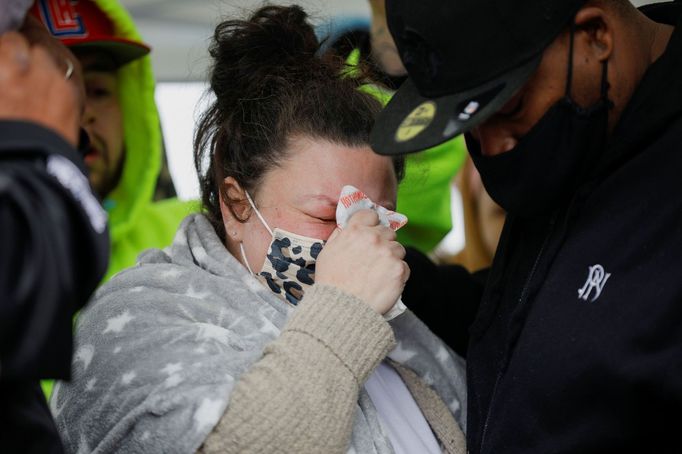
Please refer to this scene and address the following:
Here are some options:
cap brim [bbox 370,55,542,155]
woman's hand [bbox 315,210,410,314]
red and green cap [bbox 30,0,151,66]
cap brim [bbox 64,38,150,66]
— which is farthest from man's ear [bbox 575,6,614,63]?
cap brim [bbox 64,38,150,66]

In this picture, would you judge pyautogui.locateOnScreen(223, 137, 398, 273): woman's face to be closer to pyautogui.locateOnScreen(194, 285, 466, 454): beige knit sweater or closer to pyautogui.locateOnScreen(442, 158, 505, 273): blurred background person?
pyautogui.locateOnScreen(194, 285, 466, 454): beige knit sweater

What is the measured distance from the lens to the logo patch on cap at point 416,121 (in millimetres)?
1435

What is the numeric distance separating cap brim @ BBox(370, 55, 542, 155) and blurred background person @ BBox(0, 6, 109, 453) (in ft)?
1.73

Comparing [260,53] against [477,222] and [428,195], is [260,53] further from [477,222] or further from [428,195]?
[477,222]

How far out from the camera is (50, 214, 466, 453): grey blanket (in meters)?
1.45

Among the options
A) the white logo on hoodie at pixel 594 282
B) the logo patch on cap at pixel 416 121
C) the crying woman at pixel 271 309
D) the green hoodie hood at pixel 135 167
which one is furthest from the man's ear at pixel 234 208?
the green hoodie hood at pixel 135 167

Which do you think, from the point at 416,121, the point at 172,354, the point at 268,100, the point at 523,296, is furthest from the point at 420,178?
the point at 172,354

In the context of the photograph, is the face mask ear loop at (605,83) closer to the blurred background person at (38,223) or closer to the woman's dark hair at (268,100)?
the woman's dark hair at (268,100)

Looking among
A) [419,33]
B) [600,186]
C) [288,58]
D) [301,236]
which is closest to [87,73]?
[288,58]

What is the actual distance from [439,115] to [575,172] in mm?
259

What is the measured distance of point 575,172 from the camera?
1.49 meters

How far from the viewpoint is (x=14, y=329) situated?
0.96 meters

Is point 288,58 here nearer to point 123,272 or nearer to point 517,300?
point 123,272

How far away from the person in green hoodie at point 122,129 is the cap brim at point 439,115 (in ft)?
4.11
